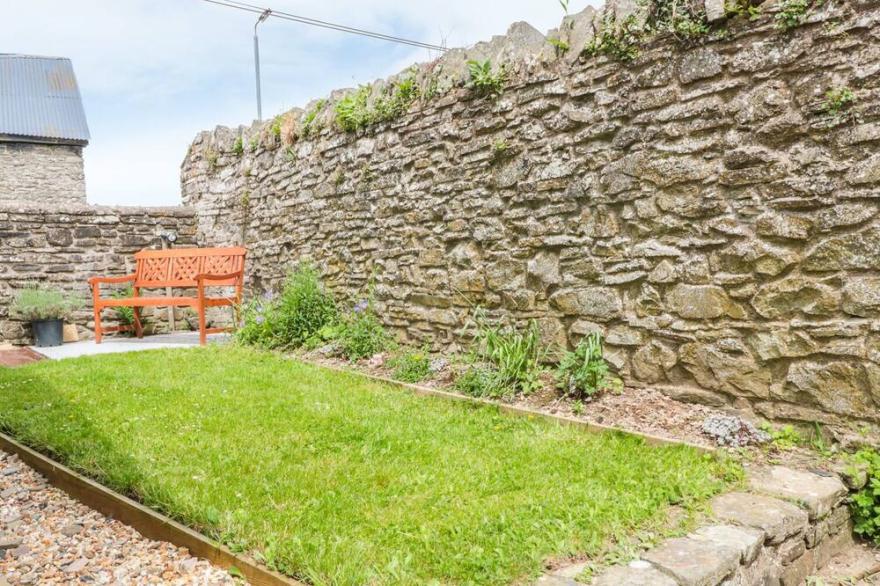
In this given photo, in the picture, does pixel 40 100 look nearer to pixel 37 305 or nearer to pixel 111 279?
pixel 111 279

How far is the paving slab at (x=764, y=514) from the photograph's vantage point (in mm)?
2799

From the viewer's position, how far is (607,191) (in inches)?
183

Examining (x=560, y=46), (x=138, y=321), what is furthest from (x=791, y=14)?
(x=138, y=321)

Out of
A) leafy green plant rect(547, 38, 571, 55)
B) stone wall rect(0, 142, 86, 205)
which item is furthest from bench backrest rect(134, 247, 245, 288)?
stone wall rect(0, 142, 86, 205)

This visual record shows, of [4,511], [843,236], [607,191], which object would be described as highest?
[607,191]

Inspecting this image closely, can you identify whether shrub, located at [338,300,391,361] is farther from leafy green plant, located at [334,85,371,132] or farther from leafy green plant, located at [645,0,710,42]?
leafy green plant, located at [645,0,710,42]

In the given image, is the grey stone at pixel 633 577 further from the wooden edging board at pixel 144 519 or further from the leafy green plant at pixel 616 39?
the leafy green plant at pixel 616 39

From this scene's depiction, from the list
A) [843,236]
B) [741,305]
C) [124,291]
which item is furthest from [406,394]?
[124,291]

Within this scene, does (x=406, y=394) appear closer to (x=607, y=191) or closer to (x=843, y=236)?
(x=607, y=191)

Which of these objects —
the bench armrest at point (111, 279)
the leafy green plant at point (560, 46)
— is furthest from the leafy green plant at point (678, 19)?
the bench armrest at point (111, 279)

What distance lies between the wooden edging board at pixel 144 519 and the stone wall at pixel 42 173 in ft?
57.9

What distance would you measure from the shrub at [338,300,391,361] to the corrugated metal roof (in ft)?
57.5

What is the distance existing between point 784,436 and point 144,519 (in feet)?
10.7

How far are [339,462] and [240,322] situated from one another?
16.9ft
